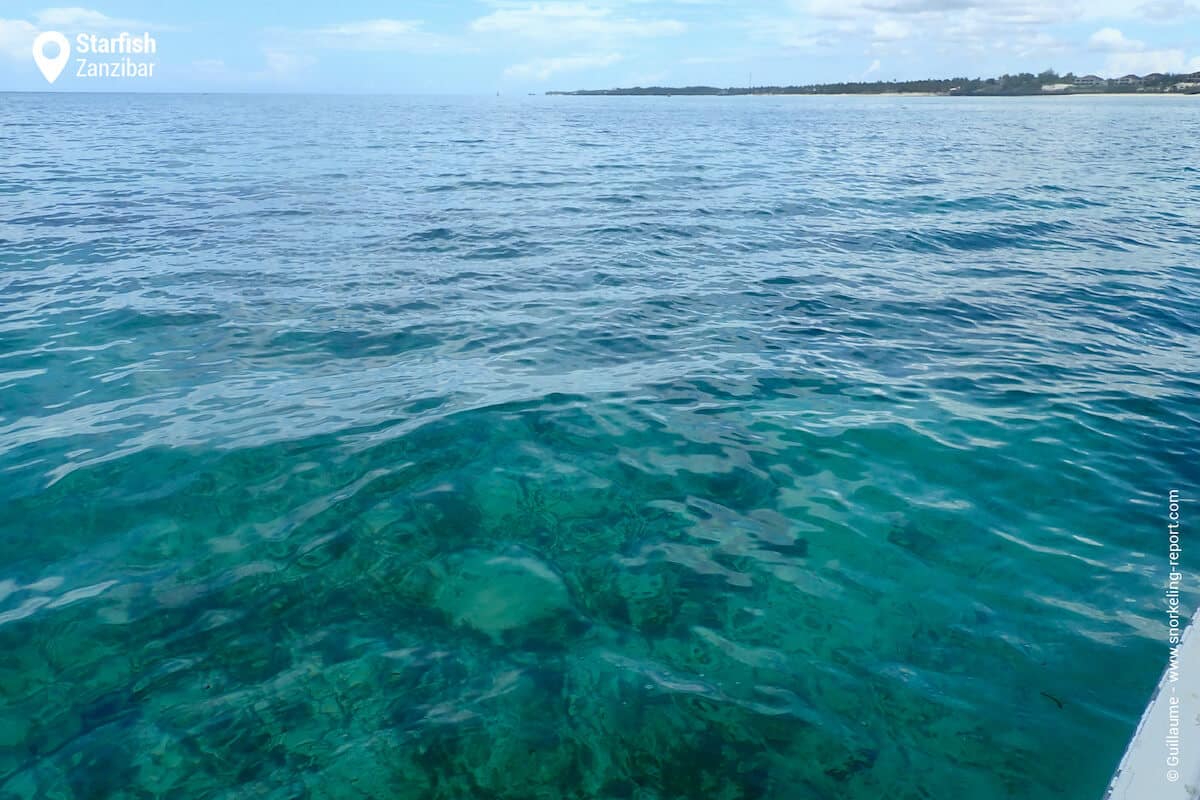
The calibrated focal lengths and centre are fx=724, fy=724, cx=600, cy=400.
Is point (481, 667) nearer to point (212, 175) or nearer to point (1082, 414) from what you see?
point (1082, 414)

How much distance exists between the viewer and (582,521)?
7.82m

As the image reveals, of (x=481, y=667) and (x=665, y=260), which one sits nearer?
(x=481, y=667)

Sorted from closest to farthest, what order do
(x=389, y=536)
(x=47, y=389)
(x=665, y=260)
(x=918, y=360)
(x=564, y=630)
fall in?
1. (x=564, y=630)
2. (x=389, y=536)
3. (x=47, y=389)
4. (x=918, y=360)
5. (x=665, y=260)

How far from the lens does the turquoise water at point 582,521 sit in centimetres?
522

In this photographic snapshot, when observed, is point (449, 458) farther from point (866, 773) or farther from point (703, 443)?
point (866, 773)

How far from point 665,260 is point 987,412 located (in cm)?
979

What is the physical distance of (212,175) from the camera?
32.3m

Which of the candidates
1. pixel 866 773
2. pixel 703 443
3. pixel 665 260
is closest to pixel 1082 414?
pixel 703 443

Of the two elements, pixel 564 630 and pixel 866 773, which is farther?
pixel 564 630

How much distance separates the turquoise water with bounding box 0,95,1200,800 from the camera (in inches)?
206

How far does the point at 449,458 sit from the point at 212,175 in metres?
30.0

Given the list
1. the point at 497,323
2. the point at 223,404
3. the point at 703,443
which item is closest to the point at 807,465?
the point at 703,443

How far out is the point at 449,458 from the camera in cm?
895

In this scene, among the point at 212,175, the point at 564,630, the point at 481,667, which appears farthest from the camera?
the point at 212,175
